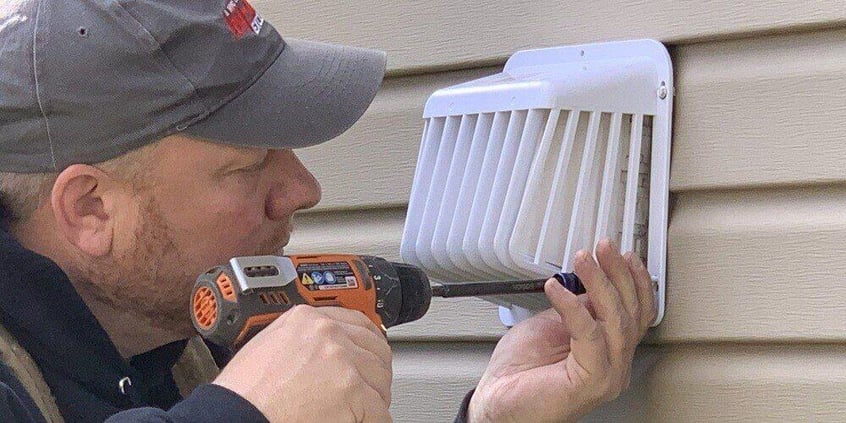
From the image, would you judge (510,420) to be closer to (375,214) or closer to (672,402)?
(672,402)

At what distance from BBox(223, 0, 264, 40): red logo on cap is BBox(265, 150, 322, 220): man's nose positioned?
0.17 m

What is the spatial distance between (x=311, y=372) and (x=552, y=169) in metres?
0.47

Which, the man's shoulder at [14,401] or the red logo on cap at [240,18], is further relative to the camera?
the red logo on cap at [240,18]

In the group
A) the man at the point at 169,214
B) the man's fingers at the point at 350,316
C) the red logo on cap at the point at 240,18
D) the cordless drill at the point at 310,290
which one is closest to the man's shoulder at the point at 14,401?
the man at the point at 169,214

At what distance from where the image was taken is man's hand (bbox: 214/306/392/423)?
1.22 meters

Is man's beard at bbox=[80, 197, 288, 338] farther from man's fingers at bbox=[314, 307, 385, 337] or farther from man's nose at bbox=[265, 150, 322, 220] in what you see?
man's fingers at bbox=[314, 307, 385, 337]

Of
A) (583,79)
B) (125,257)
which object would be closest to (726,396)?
(583,79)

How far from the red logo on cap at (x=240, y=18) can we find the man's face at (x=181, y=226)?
5.8 inches

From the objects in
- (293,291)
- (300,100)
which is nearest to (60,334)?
(293,291)

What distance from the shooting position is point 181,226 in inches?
56.6

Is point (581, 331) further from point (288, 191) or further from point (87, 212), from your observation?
point (87, 212)

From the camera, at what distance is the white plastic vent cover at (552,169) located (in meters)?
1.51

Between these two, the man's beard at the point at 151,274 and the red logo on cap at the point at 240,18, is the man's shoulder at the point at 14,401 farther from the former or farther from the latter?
the red logo on cap at the point at 240,18

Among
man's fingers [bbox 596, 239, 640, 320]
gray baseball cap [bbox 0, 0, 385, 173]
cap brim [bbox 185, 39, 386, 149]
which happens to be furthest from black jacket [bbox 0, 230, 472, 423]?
man's fingers [bbox 596, 239, 640, 320]
